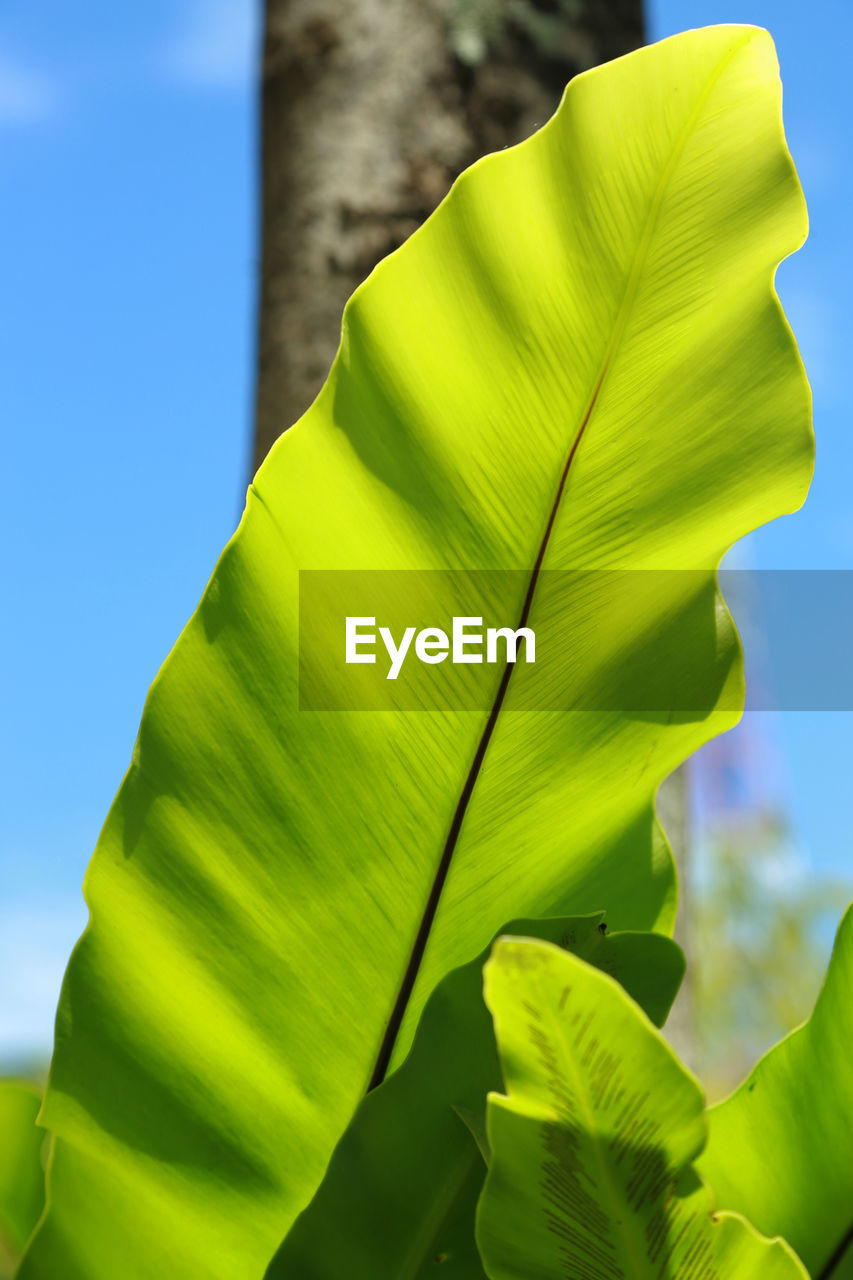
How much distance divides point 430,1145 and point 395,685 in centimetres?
15

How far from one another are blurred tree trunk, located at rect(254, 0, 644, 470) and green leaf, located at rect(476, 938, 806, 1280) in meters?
0.78

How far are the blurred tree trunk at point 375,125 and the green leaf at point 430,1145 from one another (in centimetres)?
72

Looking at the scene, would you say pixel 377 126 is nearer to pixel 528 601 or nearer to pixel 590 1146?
pixel 528 601

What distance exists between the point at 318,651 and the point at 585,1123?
173mm

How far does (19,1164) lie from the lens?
0.51m

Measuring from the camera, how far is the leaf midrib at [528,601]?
37 cm

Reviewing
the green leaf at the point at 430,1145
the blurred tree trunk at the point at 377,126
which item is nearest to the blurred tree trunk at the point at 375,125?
the blurred tree trunk at the point at 377,126

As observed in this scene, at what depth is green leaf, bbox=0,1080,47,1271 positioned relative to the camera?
1.63 ft

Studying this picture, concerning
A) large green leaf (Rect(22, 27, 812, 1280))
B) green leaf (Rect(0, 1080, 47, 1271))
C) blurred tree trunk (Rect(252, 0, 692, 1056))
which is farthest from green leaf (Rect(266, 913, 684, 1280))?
blurred tree trunk (Rect(252, 0, 692, 1056))

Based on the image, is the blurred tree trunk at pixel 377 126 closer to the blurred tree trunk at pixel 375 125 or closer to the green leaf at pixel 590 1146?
the blurred tree trunk at pixel 375 125

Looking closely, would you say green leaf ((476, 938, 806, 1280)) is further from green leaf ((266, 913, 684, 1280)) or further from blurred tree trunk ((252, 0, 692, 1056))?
blurred tree trunk ((252, 0, 692, 1056))

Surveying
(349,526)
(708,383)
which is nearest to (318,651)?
(349,526)

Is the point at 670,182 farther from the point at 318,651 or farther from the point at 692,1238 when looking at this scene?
the point at 692,1238

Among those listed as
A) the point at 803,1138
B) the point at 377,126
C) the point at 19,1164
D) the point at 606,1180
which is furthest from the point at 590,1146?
the point at 377,126
